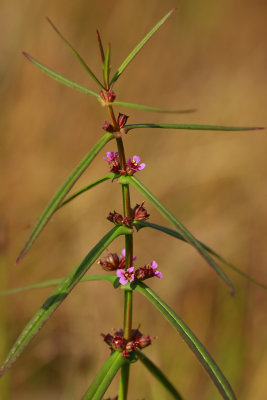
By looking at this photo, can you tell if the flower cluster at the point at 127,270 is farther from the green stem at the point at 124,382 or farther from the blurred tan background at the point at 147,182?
the blurred tan background at the point at 147,182

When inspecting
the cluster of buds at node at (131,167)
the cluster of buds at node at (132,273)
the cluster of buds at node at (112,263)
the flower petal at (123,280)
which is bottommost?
the flower petal at (123,280)

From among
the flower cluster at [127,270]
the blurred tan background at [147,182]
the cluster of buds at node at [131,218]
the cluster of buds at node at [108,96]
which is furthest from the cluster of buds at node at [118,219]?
the blurred tan background at [147,182]

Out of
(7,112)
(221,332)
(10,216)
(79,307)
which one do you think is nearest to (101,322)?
(79,307)

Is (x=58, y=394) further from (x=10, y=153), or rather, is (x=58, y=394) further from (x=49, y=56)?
(x=49, y=56)

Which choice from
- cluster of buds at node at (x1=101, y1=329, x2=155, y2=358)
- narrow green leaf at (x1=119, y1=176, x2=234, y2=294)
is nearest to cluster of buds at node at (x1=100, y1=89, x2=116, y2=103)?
narrow green leaf at (x1=119, y1=176, x2=234, y2=294)

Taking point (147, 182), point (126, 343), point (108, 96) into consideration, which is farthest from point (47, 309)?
point (147, 182)

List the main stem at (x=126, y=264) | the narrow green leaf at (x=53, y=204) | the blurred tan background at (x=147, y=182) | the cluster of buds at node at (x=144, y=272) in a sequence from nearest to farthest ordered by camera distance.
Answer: the narrow green leaf at (x=53, y=204), the main stem at (x=126, y=264), the cluster of buds at node at (x=144, y=272), the blurred tan background at (x=147, y=182)

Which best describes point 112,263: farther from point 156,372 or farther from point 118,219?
point 156,372

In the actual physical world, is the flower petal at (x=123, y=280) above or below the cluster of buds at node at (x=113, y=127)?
below

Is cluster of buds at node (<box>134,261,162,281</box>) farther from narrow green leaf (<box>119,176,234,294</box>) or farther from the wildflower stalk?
narrow green leaf (<box>119,176,234,294</box>)
